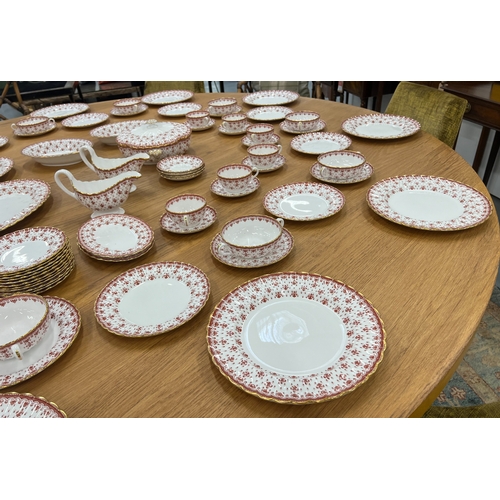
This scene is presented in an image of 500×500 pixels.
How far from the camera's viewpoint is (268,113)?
1801 millimetres

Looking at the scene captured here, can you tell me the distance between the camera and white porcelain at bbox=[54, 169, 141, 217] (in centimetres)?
107

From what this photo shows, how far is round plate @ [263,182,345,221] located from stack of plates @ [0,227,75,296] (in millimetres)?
528

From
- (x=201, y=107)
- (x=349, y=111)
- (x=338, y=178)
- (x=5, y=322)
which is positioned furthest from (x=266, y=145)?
(x=5, y=322)

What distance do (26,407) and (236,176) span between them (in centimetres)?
85

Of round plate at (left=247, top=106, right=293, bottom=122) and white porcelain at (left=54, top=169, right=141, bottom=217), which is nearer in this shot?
white porcelain at (left=54, top=169, right=141, bottom=217)

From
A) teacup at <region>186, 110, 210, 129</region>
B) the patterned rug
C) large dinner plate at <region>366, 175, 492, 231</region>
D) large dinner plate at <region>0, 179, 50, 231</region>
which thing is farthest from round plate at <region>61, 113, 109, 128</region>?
the patterned rug

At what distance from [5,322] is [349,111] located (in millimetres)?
1605

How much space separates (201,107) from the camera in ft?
6.46

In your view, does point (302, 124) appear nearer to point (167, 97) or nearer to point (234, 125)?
point (234, 125)

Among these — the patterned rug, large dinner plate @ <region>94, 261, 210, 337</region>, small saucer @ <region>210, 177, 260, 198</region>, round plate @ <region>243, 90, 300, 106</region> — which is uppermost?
round plate @ <region>243, 90, 300, 106</region>

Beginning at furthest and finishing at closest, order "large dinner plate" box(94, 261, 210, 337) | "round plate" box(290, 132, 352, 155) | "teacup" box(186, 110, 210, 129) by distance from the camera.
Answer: "teacup" box(186, 110, 210, 129) < "round plate" box(290, 132, 352, 155) < "large dinner plate" box(94, 261, 210, 337)

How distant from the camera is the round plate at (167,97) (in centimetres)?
210

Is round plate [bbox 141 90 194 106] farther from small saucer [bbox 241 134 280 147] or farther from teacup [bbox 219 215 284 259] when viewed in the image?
teacup [bbox 219 215 284 259]

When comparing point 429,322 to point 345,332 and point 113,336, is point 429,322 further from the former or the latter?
point 113,336
